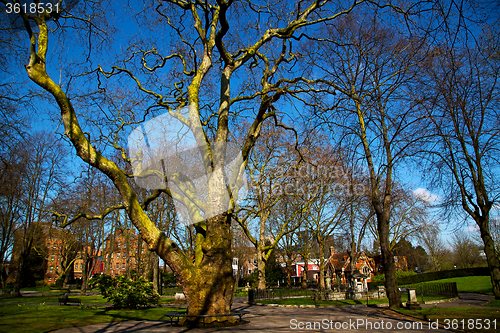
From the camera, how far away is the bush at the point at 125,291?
12164mm

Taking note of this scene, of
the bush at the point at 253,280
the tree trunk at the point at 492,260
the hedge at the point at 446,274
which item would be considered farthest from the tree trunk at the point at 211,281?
the hedge at the point at 446,274

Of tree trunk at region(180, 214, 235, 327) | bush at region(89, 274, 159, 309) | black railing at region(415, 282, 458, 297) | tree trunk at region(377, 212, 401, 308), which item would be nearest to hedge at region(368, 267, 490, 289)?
black railing at region(415, 282, 458, 297)

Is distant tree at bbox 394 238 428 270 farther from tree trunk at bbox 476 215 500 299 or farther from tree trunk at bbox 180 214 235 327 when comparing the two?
tree trunk at bbox 180 214 235 327

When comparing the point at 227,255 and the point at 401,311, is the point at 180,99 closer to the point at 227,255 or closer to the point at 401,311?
the point at 227,255

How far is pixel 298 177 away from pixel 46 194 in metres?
19.6

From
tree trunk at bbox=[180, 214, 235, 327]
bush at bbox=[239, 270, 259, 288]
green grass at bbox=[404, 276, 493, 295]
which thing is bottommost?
bush at bbox=[239, 270, 259, 288]

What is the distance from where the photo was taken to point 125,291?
1221 cm

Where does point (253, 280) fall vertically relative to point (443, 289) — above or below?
below

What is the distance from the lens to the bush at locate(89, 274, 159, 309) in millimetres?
12164

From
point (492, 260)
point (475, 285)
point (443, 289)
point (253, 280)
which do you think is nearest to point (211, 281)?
point (492, 260)

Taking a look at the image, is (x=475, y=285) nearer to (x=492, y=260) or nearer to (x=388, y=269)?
(x=492, y=260)

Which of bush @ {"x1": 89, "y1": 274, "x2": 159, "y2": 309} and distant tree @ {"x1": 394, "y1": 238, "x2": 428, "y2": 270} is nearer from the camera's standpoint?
bush @ {"x1": 89, "y1": 274, "x2": 159, "y2": 309}

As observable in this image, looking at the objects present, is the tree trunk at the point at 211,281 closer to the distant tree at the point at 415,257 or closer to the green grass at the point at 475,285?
the green grass at the point at 475,285

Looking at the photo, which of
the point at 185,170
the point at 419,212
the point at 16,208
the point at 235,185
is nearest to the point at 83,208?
the point at 16,208
